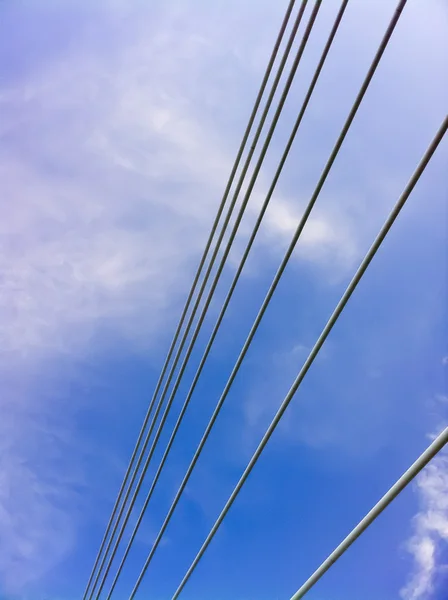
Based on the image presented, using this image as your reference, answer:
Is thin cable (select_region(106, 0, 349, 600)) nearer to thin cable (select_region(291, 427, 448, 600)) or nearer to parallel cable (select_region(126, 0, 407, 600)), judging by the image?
parallel cable (select_region(126, 0, 407, 600))

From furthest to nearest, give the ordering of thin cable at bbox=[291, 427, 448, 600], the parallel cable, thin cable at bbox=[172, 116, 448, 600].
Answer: the parallel cable < thin cable at bbox=[172, 116, 448, 600] < thin cable at bbox=[291, 427, 448, 600]

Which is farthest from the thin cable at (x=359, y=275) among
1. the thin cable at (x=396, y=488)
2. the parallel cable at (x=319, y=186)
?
the thin cable at (x=396, y=488)

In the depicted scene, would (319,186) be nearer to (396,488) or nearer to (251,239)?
(251,239)

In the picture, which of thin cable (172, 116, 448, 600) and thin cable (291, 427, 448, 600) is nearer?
thin cable (291, 427, 448, 600)

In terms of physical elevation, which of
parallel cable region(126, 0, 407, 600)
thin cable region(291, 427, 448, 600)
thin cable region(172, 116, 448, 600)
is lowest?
thin cable region(291, 427, 448, 600)

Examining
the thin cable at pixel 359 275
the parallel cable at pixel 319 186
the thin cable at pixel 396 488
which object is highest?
the parallel cable at pixel 319 186

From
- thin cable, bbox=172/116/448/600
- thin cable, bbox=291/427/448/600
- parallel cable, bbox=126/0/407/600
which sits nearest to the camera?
thin cable, bbox=291/427/448/600

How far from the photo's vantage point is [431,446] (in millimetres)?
5938

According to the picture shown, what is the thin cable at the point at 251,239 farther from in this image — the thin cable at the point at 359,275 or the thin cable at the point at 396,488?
the thin cable at the point at 396,488

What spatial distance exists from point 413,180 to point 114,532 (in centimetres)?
1868

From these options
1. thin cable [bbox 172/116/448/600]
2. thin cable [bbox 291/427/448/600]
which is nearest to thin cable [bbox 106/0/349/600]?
thin cable [bbox 172/116/448/600]

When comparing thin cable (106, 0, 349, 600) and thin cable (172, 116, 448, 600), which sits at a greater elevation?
thin cable (106, 0, 349, 600)

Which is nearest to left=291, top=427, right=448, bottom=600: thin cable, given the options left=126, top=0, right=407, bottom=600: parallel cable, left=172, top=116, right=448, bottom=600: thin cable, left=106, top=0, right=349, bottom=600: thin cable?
left=172, top=116, right=448, bottom=600: thin cable

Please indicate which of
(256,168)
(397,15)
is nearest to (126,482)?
(256,168)
